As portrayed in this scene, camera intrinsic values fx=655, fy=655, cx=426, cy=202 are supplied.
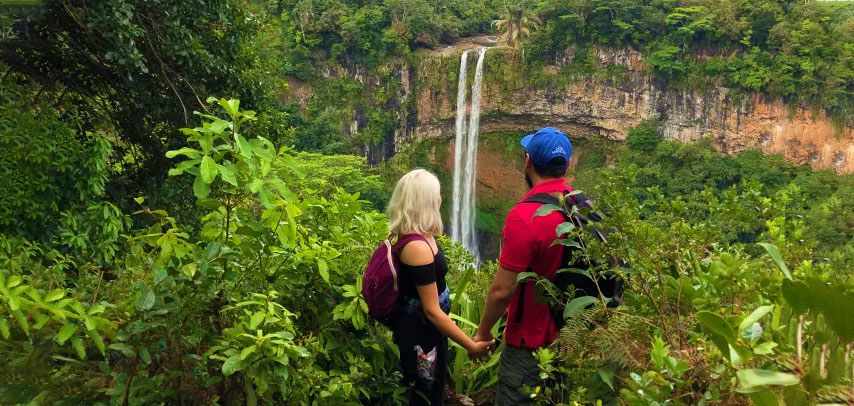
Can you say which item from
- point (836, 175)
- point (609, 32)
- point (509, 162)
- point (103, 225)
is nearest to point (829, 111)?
point (836, 175)

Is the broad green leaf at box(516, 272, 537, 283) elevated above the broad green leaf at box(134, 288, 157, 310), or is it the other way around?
the broad green leaf at box(134, 288, 157, 310)

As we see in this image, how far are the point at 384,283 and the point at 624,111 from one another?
29.8 m

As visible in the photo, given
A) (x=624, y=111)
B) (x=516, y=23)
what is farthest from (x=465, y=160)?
(x=624, y=111)

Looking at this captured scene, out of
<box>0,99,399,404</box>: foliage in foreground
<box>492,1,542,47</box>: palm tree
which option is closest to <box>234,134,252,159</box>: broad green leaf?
<box>0,99,399,404</box>: foliage in foreground

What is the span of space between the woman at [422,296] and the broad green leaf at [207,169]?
702 mm

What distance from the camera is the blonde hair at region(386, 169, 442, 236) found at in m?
1.99

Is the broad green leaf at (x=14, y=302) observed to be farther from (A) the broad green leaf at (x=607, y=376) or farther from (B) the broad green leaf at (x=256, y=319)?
(A) the broad green leaf at (x=607, y=376)

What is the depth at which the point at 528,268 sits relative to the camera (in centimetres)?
187

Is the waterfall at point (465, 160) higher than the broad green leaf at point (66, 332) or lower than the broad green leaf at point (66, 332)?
lower

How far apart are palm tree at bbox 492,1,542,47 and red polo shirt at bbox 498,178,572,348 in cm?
2923

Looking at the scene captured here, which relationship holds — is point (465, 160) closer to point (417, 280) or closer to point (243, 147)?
point (417, 280)

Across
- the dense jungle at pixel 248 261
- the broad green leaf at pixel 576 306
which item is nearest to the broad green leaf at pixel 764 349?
the dense jungle at pixel 248 261

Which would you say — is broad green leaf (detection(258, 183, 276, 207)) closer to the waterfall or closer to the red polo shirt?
the red polo shirt

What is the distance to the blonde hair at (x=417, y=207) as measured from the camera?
78.5 inches
